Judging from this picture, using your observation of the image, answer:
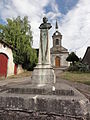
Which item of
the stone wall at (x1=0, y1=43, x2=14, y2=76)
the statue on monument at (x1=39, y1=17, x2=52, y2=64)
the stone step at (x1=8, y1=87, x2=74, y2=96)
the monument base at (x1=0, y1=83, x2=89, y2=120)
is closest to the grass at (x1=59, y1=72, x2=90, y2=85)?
the statue on monument at (x1=39, y1=17, x2=52, y2=64)

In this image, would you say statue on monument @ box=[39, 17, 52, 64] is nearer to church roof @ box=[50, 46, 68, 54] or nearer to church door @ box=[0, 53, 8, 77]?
church door @ box=[0, 53, 8, 77]

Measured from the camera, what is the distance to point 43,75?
146 inches

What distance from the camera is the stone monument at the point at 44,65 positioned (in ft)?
12.3

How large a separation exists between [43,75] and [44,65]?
1.15 feet

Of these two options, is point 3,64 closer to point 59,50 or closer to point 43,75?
point 43,75

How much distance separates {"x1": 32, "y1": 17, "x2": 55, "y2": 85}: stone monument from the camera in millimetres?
3734

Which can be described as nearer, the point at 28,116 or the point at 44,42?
the point at 28,116

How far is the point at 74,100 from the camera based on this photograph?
6.69 feet

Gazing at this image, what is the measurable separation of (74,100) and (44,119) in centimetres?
67

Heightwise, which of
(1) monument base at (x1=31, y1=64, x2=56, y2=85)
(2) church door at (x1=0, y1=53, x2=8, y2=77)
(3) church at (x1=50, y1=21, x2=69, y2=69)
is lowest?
(1) monument base at (x1=31, y1=64, x2=56, y2=85)

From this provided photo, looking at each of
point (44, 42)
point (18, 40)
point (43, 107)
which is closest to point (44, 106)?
point (43, 107)

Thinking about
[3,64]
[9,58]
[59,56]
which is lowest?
[3,64]

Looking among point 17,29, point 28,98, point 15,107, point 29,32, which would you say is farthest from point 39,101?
point 29,32

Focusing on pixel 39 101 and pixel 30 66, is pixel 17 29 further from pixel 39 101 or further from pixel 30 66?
pixel 39 101
